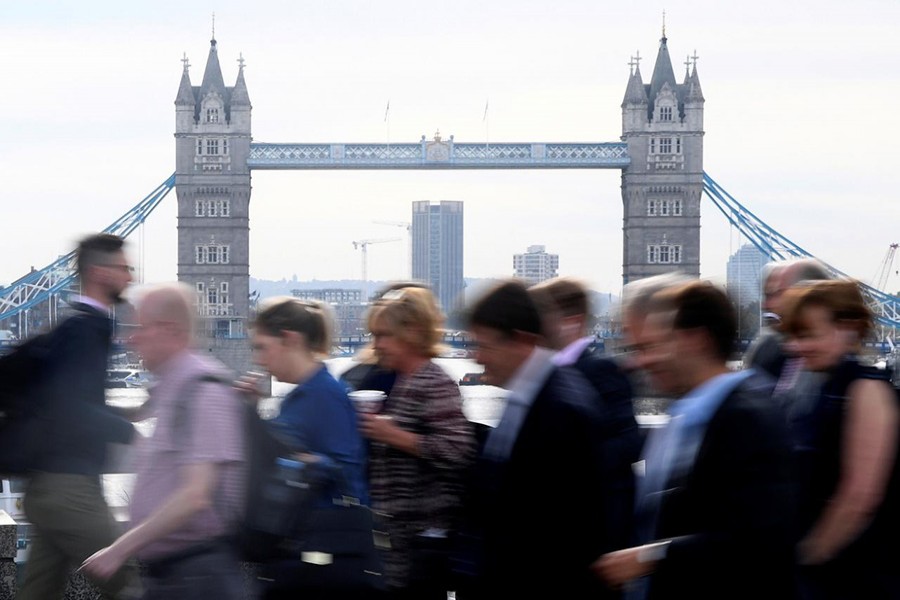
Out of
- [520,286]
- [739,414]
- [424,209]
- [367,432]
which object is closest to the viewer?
[739,414]

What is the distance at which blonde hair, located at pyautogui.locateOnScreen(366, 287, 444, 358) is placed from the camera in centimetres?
303

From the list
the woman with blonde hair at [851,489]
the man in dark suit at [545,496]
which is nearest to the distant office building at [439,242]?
the woman with blonde hair at [851,489]

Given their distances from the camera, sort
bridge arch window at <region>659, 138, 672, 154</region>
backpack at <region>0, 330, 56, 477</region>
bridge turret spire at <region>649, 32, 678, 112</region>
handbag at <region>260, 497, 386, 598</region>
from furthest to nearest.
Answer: bridge turret spire at <region>649, 32, 678, 112</region> < bridge arch window at <region>659, 138, 672, 154</region> < backpack at <region>0, 330, 56, 477</region> < handbag at <region>260, 497, 386, 598</region>

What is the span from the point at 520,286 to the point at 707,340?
424mm

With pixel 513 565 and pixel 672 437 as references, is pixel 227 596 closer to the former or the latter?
pixel 513 565

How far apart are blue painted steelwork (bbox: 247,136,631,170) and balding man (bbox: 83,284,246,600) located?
5565 cm

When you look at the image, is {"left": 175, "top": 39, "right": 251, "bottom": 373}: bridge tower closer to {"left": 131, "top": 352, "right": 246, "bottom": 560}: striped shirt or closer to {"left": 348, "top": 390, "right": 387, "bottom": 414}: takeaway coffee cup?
{"left": 348, "top": 390, "right": 387, "bottom": 414}: takeaway coffee cup

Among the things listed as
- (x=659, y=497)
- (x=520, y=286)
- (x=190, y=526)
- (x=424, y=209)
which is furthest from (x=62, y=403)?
(x=424, y=209)

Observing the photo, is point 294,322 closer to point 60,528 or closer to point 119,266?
point 119,266

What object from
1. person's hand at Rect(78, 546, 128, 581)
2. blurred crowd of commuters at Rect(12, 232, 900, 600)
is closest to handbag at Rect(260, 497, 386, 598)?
blurred crowd of commuters at Rect(12, 232, 900, 600)

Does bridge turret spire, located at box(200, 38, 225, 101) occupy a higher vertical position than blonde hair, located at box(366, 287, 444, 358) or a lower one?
higher

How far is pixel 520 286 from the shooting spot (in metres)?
2.61

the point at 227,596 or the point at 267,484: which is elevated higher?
the point at 267,484

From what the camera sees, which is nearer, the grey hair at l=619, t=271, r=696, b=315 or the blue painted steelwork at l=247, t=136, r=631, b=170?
the grey hair at l=619, t=271, r=696, b=315
